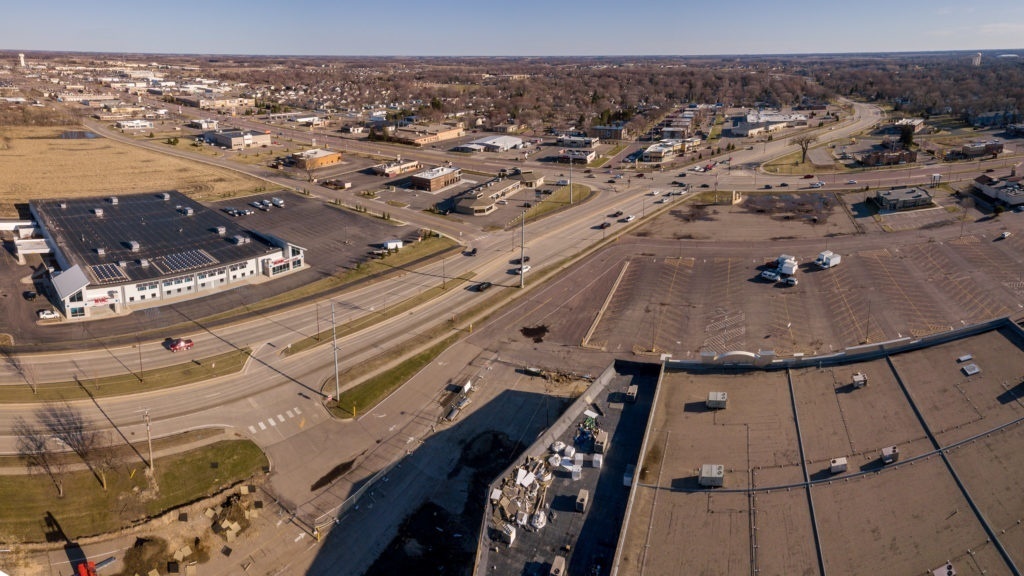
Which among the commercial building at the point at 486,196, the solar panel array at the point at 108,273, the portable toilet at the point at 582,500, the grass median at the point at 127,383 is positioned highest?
the commercial building at the point at 486,196

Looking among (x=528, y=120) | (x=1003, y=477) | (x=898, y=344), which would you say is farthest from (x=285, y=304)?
(x=528, y=120)

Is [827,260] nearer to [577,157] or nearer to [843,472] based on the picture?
[843,472]

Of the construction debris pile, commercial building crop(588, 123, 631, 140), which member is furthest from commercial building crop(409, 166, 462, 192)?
the construction debris pile

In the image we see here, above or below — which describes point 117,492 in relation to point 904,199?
below

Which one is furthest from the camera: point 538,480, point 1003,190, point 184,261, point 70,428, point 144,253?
point 1003,190

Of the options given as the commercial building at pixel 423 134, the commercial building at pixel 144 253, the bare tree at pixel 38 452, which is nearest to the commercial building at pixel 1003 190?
the commercial building at pixel 144 253

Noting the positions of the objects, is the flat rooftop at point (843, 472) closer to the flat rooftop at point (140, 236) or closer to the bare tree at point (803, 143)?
the flat rooftop at point (140, 236)

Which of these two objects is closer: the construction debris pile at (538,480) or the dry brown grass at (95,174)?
the construction debris pile at (538,480)

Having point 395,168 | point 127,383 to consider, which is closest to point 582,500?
point 127,383
